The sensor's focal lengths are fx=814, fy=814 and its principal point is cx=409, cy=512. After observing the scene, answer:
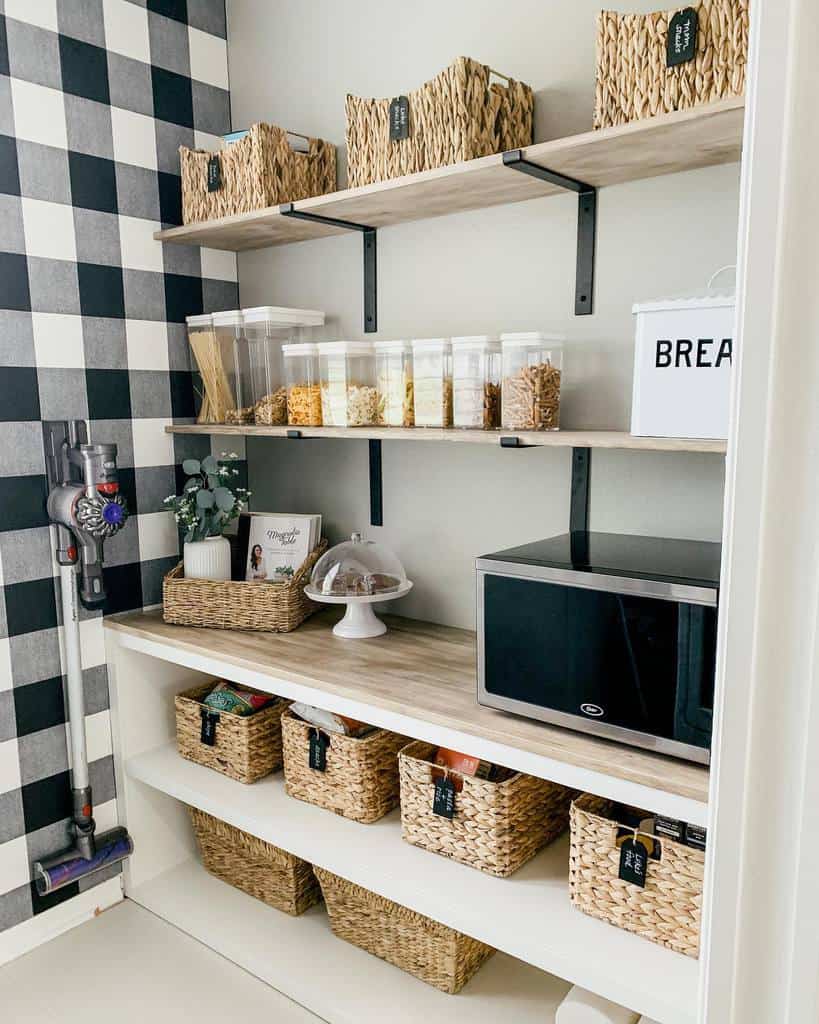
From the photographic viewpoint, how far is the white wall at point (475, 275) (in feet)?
5.65

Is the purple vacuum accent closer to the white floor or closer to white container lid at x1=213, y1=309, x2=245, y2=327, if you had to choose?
the white floor

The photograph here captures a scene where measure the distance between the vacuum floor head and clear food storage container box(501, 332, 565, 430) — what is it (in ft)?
5.29

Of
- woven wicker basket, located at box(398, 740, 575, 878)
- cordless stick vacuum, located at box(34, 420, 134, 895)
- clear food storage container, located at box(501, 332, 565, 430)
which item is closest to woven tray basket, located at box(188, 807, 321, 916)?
cordless stick vacuum, located at box(34, 420, 134, 895)

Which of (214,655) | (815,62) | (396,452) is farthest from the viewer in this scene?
(396,452)

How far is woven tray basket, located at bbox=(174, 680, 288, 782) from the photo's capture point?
2127 mm

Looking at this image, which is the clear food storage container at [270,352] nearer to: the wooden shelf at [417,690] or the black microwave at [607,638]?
the wooden shelf at [417,690]

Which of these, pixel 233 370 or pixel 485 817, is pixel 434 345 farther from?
pixel 485 817

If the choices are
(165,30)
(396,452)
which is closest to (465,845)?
(396,452)

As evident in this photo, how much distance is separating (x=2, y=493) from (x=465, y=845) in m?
1.38

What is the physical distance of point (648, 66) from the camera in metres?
1.42

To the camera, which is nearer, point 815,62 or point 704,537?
point 815,62

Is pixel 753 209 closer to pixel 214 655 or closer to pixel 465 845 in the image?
pixel 465 845

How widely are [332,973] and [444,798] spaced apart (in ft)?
2.01

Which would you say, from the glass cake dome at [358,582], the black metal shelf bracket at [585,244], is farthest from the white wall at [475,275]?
the glass cake dome at [358,582]
